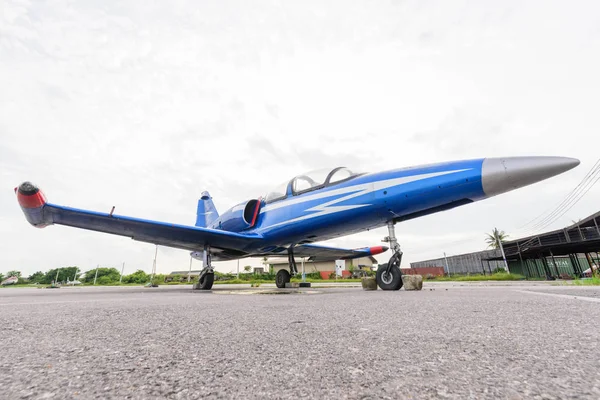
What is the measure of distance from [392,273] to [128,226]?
5.78 m

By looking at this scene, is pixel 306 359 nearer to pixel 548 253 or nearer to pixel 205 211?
pixel 205 211

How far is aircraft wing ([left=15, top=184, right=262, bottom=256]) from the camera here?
17.6 ft

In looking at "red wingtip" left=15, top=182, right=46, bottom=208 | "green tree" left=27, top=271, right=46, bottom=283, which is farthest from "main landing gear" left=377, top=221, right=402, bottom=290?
"green tree" left=27, top=271, right=46, bottom=283

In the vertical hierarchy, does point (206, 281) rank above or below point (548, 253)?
below

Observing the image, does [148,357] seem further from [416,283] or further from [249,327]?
[416,283]

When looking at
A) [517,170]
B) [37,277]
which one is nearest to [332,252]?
[517,170]

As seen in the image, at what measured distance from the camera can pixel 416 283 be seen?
4.38 meters

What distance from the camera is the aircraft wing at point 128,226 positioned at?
536 cm

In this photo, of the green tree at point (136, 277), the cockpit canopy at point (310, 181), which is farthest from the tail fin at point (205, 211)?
the green tree at point (136, 277)

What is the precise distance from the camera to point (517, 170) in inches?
142

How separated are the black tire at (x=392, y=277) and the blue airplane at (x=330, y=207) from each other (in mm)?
16

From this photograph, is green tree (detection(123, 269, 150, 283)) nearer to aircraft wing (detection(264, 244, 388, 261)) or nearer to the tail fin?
the tail fin

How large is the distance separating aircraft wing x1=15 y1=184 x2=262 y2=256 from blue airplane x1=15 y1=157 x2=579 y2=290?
1cm

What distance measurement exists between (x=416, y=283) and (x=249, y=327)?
12.2 ft
